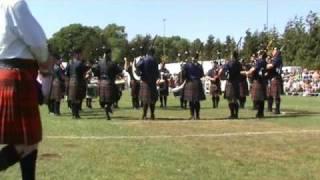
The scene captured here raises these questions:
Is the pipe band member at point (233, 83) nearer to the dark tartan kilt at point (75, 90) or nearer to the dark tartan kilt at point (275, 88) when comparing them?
the dark tartan kilt at point (275, 88)

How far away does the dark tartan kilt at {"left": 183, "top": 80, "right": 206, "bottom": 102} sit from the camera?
17109 millimetres

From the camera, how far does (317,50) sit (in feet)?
164

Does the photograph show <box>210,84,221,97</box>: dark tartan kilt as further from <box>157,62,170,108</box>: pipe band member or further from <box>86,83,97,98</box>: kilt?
<box>86,83,97,98</box>: kilt

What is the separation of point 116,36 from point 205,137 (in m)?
115

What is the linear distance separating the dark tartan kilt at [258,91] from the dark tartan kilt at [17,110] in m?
12.7

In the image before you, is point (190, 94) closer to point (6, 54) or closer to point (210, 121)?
point (210, 121)

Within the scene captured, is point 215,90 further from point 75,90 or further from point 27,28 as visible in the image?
point 27,28

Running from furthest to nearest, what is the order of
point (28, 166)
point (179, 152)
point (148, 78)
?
point (148, 78)
point (179, 152)
point (28, 166)

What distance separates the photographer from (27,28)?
16.4 feet

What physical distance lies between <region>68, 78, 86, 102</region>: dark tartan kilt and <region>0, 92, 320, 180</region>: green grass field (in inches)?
126

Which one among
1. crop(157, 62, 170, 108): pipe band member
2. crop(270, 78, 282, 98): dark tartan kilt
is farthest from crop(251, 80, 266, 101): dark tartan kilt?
crop(157, 62, 170, 108): pipe band member

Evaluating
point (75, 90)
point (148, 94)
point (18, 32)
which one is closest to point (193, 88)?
point (148, 94)

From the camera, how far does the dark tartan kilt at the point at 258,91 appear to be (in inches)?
689

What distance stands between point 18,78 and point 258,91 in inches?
510
